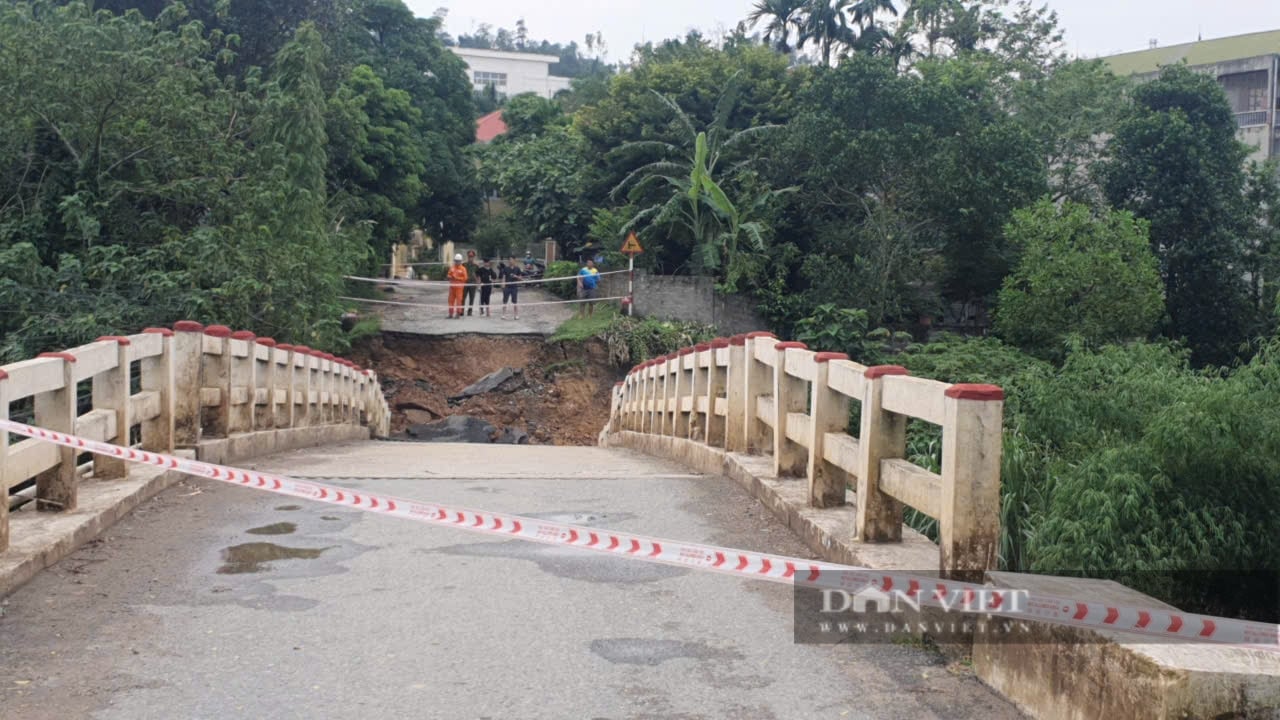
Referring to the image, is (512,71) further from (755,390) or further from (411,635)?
(411,635)

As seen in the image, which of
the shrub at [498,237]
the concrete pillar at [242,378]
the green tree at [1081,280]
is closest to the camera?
the concrete pillar at [242,378]

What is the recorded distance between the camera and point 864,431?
223 inches

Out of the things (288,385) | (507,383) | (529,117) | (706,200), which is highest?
(529,117)

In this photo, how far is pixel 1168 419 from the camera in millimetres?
10094

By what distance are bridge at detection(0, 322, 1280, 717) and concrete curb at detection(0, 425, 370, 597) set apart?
3 cm

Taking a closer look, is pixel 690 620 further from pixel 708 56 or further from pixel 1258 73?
pixel 1258 73

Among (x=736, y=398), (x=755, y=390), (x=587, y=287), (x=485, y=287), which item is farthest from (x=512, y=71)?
(x=755, y=390)

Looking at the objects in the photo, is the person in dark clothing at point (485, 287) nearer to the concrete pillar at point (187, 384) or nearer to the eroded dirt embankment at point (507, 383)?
the eroded dirt embankment at point (507, 383)

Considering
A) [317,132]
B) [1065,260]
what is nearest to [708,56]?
[1065,260]

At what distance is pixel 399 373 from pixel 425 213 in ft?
70.1

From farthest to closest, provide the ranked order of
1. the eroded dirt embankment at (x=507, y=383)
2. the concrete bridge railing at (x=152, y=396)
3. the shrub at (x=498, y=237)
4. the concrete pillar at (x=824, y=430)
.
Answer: the shrub at (x=498, y=237) → the eroded dirt embankment at (x=507, y=383) → the concrete pillar at (x=824, y=430) → the concrete bridge railing at (x=152, y=396)

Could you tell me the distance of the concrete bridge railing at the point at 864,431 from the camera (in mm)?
4551

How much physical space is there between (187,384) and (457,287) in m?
22.3

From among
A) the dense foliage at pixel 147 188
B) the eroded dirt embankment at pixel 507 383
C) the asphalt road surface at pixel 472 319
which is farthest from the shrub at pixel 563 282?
the dense foliage at pixel 147 188
